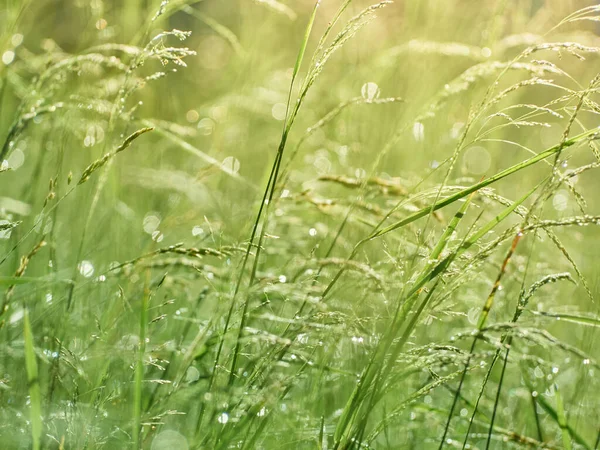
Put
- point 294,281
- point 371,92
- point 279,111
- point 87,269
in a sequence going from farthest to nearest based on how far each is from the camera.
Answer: point 279,111 < point 371,92 < point 87,269 < point 294,281

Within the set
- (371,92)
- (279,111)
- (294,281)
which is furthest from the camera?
(279,111)

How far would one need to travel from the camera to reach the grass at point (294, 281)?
3.58 ft

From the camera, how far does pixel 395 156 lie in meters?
3.34

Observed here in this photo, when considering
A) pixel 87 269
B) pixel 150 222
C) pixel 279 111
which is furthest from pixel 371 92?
pixel 279 111

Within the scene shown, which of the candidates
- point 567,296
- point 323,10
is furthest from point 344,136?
point 323,10

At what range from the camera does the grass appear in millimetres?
1092

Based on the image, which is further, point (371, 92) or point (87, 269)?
point (371, 92)

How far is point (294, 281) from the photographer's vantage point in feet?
4.56

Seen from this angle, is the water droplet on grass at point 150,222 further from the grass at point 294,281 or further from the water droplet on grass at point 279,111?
the water droplet on grass at point 279,111

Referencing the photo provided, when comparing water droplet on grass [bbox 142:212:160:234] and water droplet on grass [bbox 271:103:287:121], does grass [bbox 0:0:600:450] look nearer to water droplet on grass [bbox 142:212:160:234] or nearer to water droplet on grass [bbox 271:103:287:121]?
water droplet on grass [bbox 142:212:160:234]

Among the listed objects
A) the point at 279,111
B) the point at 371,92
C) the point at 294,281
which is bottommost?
the point at 294,281

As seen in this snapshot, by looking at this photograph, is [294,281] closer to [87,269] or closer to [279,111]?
[87,269]

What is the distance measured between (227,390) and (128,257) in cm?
104

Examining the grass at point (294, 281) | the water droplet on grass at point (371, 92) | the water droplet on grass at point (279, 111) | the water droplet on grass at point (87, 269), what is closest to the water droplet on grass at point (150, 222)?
the grass at point (294, 281)
